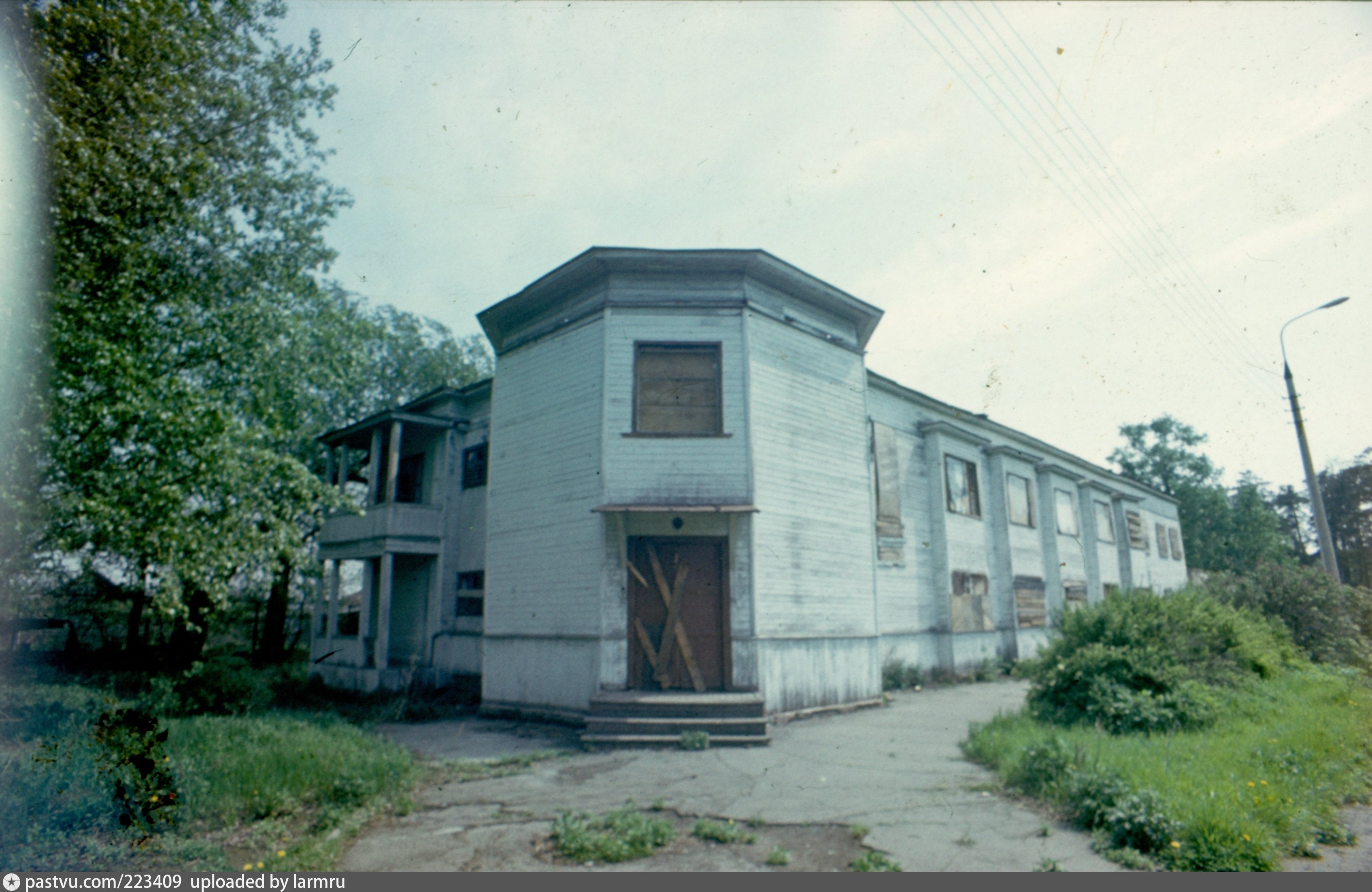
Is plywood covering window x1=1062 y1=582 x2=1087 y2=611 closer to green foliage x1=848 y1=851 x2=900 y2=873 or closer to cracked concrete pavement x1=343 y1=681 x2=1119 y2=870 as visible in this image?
cracked concrete pavement x1=343 y1=681 x2=1119 y2=870

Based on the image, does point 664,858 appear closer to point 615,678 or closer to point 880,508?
point 615,678

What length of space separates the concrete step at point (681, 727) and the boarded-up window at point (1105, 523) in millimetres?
20607

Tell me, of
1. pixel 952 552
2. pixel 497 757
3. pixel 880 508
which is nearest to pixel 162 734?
pixel 497 757

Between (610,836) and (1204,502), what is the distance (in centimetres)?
4850

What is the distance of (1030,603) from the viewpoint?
20594 mm

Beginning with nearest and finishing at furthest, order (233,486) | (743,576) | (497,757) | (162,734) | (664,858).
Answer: (664,858) < (162,734) < (497,757) < (233,486) < (743,576)

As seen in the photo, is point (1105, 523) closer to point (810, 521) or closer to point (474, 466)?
point (810, 521)

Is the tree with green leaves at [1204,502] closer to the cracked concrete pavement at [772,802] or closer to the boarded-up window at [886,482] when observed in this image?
the boarded-up window at [886,482]

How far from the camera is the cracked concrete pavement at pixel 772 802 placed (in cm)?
511

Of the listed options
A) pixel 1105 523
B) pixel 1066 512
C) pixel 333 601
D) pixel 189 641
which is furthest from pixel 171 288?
pixel 1105 523

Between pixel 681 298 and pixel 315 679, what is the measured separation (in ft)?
41.7

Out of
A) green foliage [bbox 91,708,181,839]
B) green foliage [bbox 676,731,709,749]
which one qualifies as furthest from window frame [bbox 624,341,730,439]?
green foliage [bbox 91,708,181,839]

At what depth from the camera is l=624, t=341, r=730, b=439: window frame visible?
11453 mm

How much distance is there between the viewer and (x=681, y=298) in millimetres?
12133
